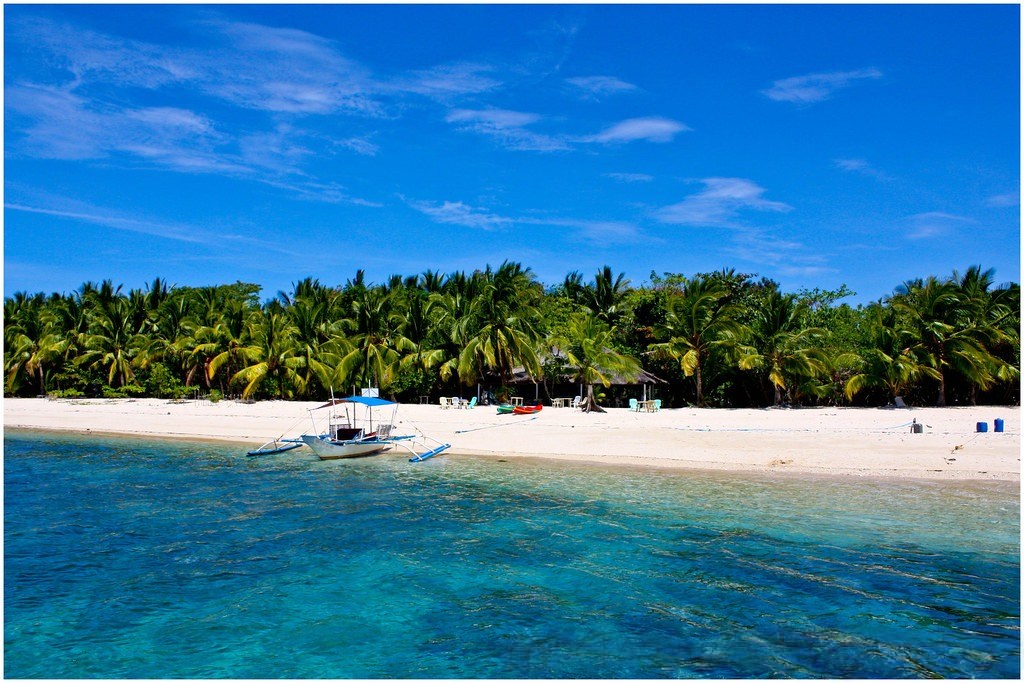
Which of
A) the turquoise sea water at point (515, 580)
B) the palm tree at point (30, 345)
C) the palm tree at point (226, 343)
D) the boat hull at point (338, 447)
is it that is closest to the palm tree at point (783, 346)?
the turquoise sea water at point (515, 580)

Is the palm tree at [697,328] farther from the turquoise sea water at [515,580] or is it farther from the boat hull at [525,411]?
the turquoise sea water at [515,580]

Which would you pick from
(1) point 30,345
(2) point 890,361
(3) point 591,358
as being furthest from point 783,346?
(1) point 30,345

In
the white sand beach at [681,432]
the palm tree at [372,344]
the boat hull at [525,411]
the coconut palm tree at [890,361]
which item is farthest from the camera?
the palm tree at [372,344]

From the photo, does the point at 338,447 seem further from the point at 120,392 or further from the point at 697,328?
the point at 120,392

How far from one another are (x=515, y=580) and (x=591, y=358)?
21.3m

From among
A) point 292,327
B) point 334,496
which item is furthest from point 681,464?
point 292,327

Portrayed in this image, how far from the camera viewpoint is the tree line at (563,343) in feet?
107

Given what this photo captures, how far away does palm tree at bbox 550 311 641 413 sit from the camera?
31344 mm

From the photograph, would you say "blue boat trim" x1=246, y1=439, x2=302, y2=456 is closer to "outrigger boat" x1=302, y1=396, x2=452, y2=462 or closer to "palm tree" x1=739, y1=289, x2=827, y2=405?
"outrigger boat" x1=302, y1=396, x2=452, y2=462

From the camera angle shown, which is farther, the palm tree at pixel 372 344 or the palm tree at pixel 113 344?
the palm tree at pixel 113 344

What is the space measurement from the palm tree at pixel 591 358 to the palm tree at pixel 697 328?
7.47ft

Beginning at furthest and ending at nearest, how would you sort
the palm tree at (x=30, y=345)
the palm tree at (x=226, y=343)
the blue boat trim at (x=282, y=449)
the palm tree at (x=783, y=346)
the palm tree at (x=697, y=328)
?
1. the palm tree at (x=30, y=345)
2. the palm tree at (x=226, y=343)
3. the palm tree at (x=697, y=328)
4. the palm tree at (x=783, y=346)
5. the blue boat trim at (x=282, y=449)

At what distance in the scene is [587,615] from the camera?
9180mm

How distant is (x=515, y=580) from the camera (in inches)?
415
